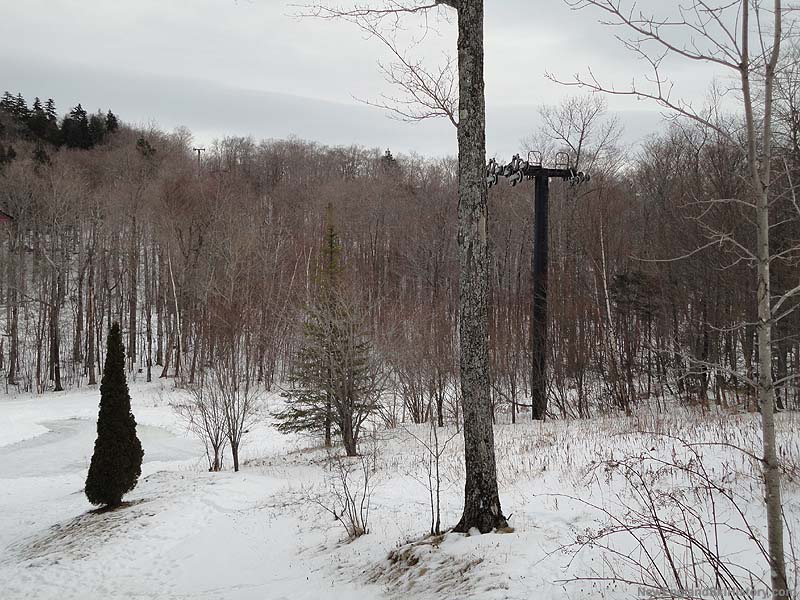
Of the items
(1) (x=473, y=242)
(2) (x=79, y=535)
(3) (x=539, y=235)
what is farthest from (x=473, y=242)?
(3) (x=539, y=235)

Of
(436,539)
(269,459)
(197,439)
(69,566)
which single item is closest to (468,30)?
(436,539)

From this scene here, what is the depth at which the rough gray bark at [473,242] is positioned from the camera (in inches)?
231

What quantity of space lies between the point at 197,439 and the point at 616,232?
708 inches

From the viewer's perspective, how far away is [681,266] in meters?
20.4

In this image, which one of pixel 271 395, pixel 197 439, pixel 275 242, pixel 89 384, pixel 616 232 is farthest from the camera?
pixel 275 242

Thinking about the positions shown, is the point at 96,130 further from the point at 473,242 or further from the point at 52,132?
the point at 473,242

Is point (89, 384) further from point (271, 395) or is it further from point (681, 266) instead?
point (681, 266)

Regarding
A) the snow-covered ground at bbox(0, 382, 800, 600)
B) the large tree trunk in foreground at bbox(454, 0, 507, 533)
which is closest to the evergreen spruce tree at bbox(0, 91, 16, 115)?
the snow-covered ground at bbox(0, 382, 800, 600)

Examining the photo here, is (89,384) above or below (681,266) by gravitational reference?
below

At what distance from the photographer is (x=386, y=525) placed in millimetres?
7512

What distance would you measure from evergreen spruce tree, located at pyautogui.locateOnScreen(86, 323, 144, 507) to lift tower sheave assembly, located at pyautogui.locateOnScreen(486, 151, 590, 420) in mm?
9610

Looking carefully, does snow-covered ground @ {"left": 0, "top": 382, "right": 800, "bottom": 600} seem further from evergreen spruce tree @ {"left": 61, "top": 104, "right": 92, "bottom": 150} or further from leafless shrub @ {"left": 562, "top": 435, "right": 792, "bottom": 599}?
evergreen spruce tree @ {"left": 61, "top": 104, "right": 92, "bottom": 150}

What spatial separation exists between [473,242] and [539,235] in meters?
10.7

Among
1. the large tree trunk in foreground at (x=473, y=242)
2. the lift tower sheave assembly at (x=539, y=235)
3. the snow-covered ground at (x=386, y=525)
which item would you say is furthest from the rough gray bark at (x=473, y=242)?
the lift tower sheave assembly at (x=539, y=235)
